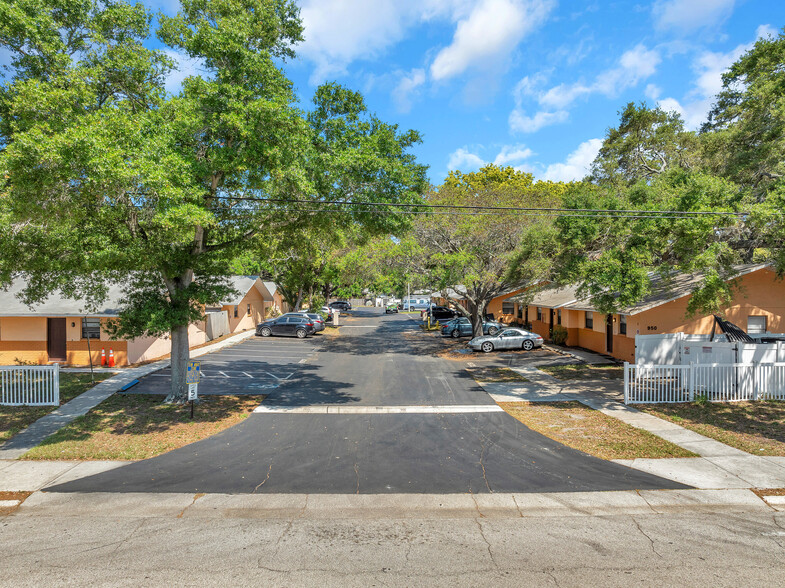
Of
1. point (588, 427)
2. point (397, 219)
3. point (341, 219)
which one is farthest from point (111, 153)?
point (588, 427)

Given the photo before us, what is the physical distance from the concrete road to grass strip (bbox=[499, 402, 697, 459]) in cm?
269

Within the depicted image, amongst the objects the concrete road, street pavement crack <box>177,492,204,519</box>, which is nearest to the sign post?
street pavement crack <box>177,492,204,519</box>

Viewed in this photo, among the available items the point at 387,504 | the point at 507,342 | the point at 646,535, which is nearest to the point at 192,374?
the point at 387,504

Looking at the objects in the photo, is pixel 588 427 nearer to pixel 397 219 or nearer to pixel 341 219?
pixel 397 219

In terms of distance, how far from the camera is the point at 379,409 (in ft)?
44.5

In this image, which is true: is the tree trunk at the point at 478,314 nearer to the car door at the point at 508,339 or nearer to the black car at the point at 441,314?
the car door at the point at 508,339

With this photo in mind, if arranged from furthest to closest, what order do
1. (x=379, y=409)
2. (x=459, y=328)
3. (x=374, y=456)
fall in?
(x=459, y=328) → (x=379, y=409) → (x=374, y=456)

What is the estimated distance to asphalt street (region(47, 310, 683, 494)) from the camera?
8211 mm

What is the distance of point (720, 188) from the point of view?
43.5 feet

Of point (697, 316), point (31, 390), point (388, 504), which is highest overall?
point (697, 316)

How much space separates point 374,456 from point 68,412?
9525 millimetres

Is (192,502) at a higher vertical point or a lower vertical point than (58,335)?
lower

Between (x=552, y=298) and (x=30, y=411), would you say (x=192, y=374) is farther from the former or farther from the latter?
(x=552, y=298)

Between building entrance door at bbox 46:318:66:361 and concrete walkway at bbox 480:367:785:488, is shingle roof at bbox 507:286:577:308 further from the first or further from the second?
building entrance door at bbox 46:318:66:361
